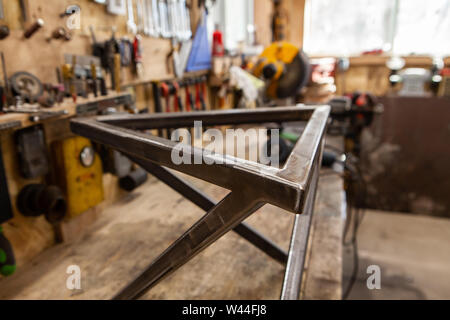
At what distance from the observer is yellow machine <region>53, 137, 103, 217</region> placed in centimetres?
107

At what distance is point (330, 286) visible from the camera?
90cm

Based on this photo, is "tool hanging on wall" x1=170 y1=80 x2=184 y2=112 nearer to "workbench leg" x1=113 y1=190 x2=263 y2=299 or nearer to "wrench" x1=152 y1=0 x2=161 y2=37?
"wrench" x1=152 y1=0 x2=161 y2=37

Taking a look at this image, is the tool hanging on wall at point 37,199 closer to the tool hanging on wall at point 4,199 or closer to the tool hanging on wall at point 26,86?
the tool hanging on wall at point 4,199

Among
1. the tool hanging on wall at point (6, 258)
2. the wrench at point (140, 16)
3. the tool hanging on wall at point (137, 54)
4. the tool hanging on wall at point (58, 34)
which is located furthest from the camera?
the wrench at point (140, 16)

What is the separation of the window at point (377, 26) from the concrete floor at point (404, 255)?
6.06 ft

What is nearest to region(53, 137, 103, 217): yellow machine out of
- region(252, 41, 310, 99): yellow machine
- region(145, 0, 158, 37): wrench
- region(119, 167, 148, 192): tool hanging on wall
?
region(119, 167, 148, 192): tool hanging on wall

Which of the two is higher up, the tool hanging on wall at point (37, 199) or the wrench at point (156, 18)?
the wrench at point (156, 18)

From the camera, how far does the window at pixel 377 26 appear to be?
3.67 m

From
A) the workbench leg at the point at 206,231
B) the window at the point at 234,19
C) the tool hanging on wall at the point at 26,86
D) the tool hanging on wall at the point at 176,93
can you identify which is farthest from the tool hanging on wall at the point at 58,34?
the window at the point at 234,19

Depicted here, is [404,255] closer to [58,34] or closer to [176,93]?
[176,93]

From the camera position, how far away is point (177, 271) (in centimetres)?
97
